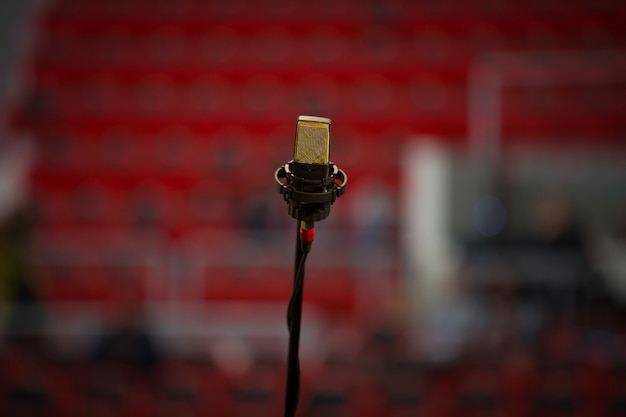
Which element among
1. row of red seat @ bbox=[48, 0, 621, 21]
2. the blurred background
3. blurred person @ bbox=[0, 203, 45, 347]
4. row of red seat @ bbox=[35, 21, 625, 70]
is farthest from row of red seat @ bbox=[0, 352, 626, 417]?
row of red seat @ bbox=[48, 0, 621, 21]

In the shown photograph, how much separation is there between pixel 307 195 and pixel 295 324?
136mm

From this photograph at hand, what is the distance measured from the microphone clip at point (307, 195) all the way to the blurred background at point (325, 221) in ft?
5.90

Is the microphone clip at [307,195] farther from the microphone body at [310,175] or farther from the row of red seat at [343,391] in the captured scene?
the row of red seat at [343,391]

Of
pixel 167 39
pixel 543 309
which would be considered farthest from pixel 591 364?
pixel 167 39

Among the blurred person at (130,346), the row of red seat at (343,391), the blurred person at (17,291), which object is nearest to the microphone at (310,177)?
the row of red seat at (343,391)

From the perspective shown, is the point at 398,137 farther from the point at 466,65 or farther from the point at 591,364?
the point at 591,364

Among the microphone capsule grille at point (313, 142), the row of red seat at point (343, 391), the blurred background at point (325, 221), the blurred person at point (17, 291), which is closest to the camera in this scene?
the microphone capsule grille at point (313, 142)

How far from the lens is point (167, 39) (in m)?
5.09

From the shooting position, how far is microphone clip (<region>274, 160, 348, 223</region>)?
28.3 inches

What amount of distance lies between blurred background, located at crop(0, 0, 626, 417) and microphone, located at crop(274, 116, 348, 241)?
1.80 meters

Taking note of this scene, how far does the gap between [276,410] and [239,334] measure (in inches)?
23.2

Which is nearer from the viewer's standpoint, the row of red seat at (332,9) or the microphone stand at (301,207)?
the microphone stand at (301,207)

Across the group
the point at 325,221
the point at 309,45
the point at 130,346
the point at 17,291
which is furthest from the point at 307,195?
the point at 309,45

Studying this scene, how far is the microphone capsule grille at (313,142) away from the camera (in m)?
0.72
